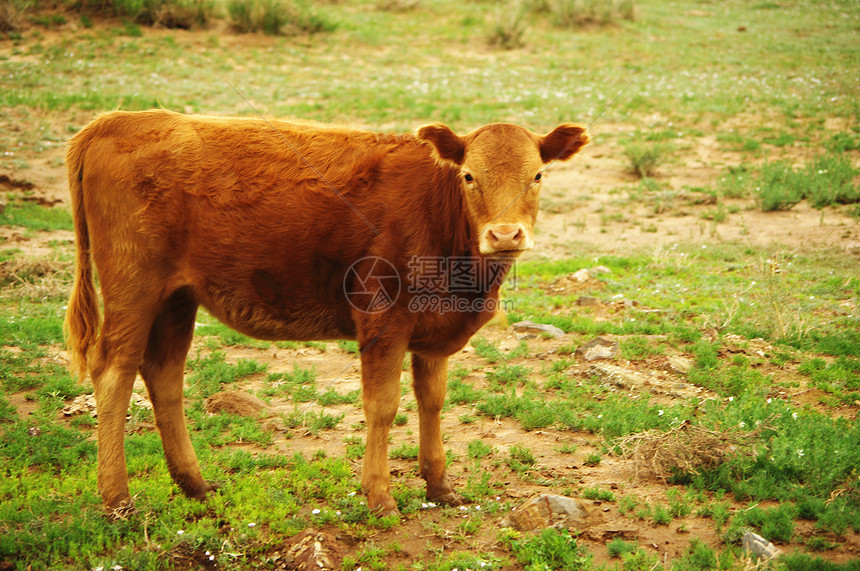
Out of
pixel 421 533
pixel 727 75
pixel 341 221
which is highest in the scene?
pixel 727 75

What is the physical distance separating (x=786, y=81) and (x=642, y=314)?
44.9 feet

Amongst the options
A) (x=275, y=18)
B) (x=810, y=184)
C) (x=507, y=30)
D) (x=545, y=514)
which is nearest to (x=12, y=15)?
(x=275, y=18)

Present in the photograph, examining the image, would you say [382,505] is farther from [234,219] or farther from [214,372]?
[214,372]

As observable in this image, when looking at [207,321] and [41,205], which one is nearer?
[207,321]

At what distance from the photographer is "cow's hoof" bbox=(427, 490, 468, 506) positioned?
534 cm

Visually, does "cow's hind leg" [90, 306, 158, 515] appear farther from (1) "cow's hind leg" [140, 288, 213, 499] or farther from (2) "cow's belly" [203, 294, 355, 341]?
(2) "cow's belly" [203, 294, 355, 341]

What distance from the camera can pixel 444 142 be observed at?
5.10 meters

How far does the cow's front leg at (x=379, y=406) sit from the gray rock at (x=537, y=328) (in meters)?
3.50

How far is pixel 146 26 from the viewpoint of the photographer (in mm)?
20203

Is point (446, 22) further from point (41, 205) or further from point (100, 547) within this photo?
point (100, 547)

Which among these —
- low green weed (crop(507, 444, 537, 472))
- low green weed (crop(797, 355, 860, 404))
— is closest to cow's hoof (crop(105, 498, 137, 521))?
low green weed (crop(507, 444, 537, 472))

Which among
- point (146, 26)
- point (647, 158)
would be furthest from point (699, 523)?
point (146, 26)

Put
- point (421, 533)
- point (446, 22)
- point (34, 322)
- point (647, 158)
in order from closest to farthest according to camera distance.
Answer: point (421, 533) → point (34, 322) → point (647, 158) → point (446, 22)

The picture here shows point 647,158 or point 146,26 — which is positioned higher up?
point 146,26
